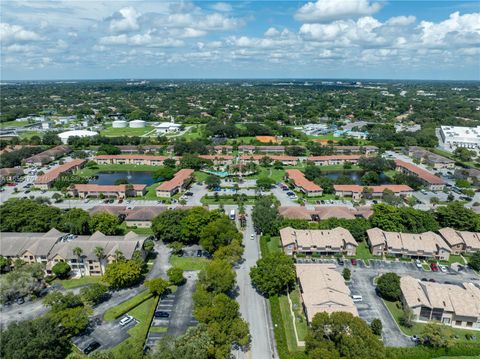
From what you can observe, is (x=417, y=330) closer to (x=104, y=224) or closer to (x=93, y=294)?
(x=93, y=294)

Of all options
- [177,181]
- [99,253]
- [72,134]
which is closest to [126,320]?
[99,253]

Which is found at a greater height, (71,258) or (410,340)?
(71,258)

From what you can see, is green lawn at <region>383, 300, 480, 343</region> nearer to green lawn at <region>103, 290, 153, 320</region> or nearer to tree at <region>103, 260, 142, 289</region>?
green lawn at <region>103, 290, 153, 320</region>

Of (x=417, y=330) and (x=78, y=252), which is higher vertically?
(x=78, y=252)

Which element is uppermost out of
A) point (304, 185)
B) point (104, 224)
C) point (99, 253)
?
point (99, 253)

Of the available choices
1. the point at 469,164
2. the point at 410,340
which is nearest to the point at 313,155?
the point at 469,164

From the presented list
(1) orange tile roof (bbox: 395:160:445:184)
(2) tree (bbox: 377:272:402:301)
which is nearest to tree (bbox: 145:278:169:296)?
(2) tree (bbox: 377:272:402:301)

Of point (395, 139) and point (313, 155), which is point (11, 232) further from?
point (395, 139)

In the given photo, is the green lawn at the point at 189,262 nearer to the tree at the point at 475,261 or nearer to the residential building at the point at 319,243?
the residential building at the point at 319,243
